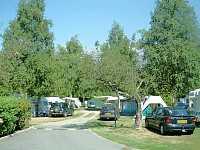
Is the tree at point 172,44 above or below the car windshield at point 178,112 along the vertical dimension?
above

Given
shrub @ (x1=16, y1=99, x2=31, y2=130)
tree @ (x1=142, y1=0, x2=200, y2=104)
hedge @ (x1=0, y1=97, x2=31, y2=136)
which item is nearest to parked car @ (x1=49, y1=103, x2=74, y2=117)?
shrub @ (x1=16, y1=99, x2=31, y2=130)

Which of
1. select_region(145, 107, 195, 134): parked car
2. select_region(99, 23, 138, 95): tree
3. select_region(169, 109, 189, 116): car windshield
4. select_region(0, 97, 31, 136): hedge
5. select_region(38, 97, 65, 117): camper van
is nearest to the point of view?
select_region(0, 97, 31, 136): hedge

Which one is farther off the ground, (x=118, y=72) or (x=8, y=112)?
(x=118, y=72)

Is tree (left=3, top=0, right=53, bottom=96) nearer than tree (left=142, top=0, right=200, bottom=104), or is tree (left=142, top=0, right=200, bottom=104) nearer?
tree (left=142, top=0, right=200, bottom=104)

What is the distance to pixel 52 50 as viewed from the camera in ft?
164

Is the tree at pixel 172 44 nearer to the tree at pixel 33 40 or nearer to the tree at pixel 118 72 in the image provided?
the tree at pixel 118 72

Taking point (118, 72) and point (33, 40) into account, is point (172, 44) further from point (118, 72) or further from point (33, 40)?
point (33, 40)

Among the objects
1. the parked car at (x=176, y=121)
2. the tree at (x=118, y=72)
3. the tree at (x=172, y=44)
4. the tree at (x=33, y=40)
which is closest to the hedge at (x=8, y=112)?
the tree at (x=118, y=72)

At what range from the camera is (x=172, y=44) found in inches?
1026

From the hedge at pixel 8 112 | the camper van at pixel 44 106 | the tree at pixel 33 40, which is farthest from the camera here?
the camper van at pixel 44 106

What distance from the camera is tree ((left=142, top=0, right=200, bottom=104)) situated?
26.0 metres

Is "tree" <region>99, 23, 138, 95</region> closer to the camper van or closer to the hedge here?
the hedge

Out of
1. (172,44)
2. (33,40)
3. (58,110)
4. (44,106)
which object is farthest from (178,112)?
(44,106)

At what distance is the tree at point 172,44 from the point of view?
26047 mm
